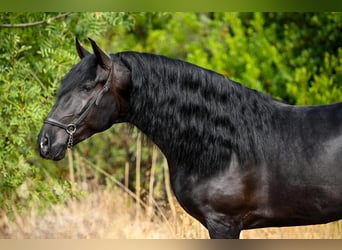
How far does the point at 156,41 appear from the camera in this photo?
8812 mm

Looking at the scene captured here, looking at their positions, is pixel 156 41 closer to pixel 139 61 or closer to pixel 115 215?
pixel 115 215

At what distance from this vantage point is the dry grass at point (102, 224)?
5.57 meters

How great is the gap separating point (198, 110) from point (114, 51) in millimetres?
4840

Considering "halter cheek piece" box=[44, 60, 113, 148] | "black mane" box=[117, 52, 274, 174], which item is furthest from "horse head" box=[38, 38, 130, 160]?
"black mane" box=[117, 52, 274, 174]

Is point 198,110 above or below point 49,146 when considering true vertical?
above

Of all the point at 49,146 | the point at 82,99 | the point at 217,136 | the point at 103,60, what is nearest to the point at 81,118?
the point at 82,99

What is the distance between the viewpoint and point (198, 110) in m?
3.15

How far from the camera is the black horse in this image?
3080mm

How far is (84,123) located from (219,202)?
2.70ft

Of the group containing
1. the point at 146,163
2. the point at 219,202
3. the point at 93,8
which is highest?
Result: the point at 93,8

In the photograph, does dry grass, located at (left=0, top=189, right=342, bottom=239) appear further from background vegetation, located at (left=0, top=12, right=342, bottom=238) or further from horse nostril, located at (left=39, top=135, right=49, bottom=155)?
horse nostril, located at (left=39, top=135, right=49, bottom=155)

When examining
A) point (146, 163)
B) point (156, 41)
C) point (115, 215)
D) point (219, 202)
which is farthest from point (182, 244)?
point (156, 41)

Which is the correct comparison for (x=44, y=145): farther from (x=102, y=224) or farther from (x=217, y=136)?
(x=102, y=224)
